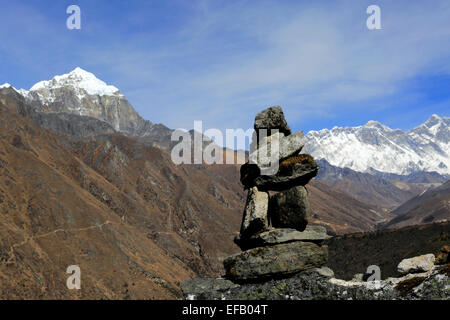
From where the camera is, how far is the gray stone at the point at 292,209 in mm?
22719

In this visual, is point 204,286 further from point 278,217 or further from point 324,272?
point 324,272

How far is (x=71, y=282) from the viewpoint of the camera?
82.4 metres

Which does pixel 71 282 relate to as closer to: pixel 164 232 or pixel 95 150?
pixel 164 232

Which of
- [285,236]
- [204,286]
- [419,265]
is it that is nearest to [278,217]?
[285,236]

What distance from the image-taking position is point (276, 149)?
24312 millimetres

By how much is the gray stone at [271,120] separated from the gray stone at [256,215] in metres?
4.44

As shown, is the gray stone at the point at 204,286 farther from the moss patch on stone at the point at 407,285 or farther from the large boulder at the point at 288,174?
the moss patch on stone at the point at 407,285

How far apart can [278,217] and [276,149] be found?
13.8 ft

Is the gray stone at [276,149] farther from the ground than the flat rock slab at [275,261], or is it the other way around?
the gray stone at [276,149]

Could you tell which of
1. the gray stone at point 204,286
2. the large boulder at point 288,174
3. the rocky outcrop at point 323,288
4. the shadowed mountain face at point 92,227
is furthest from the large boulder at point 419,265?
the shadowed mountain face at point 92,227

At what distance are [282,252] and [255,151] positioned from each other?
6677 mm

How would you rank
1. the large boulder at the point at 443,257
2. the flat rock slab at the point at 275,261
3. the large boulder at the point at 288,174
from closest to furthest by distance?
1. the flat rock slab at the point at 275,261
2. the large boulder at the point at 443,257
3. the large boulder at the point at 288,174

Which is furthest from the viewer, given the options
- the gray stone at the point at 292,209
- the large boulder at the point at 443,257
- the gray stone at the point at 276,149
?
the gray stone at the point at 276,149
